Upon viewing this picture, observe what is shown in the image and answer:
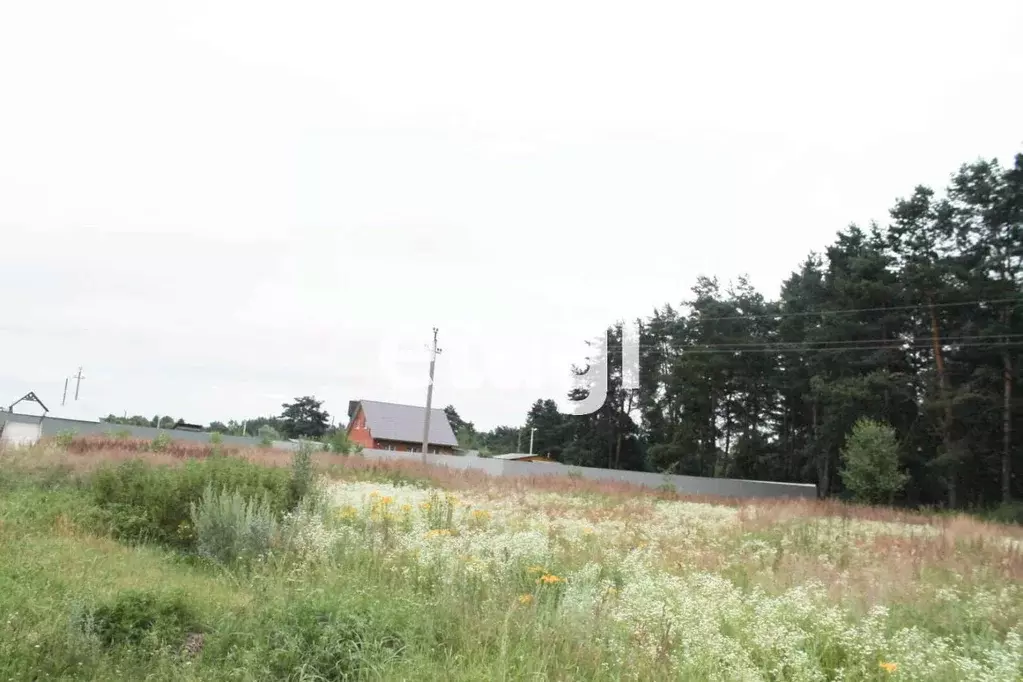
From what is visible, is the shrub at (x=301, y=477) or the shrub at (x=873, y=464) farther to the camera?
the shrub at (x=873, y=464)

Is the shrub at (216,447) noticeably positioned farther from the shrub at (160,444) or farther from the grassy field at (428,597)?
the grassy field at (428,597)

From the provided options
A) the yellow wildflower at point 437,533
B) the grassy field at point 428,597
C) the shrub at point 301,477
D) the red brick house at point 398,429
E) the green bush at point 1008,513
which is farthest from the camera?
Answer: the red brick house at point 398,429

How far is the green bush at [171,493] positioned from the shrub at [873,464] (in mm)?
22379

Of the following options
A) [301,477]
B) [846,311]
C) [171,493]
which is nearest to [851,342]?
[846,311]

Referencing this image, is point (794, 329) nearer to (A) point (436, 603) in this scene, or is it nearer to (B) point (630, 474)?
(B) point (630, 474)

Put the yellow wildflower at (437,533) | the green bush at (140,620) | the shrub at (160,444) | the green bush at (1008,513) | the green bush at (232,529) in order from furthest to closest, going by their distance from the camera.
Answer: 1. the green bush at (1008,513)
2. the shrub at (160,444)
3. the green bush at (232,529)
4. the yellow wildflower at (437,533)
5. the green bush at (140,620)

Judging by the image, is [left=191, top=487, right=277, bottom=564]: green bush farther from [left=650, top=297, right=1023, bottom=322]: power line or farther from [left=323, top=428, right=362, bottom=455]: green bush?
[left=650, top=297, right=1023, bottom=322]: power line

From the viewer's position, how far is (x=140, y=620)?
447cm

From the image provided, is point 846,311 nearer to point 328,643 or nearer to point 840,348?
point 840,348

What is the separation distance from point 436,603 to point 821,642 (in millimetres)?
2379

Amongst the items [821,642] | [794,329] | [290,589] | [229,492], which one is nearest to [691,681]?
[821,642]

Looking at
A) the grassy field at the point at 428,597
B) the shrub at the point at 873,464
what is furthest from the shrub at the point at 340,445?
the shrub at the point at 873,464

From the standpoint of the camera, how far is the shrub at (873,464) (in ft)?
82.0

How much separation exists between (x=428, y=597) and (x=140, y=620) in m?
1.84
